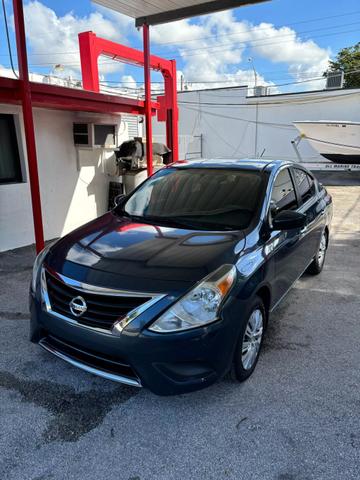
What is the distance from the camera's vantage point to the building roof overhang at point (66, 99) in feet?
15.7

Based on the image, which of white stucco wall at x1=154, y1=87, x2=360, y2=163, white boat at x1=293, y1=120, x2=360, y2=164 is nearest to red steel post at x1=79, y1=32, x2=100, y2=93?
white boat at x1=293, y1=120, x2=360, y2=164

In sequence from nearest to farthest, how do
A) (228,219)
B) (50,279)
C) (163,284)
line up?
(163,284)
(50,279)
(228,219)

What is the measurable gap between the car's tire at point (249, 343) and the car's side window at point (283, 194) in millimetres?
970

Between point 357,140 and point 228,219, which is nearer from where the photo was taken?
point 228,219

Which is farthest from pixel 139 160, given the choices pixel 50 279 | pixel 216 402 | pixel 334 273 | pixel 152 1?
pixel 216 402

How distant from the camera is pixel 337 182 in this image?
48.2ft

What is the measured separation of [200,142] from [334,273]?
18336mm

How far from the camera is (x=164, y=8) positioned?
20.4 feet

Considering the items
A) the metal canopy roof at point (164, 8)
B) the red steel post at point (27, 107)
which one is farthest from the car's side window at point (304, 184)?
the red steel post at point (27, 107)

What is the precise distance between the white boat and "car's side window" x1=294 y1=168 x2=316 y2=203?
10.7m

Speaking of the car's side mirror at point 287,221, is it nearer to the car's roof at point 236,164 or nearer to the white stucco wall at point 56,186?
the car's roof at point 236,164

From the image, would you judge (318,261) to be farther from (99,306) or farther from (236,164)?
(99,306)

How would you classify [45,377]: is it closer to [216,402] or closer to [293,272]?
[216,402]

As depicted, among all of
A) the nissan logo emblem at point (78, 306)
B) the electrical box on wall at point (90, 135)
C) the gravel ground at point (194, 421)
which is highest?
the electrical box on wall at point (90, 135)
